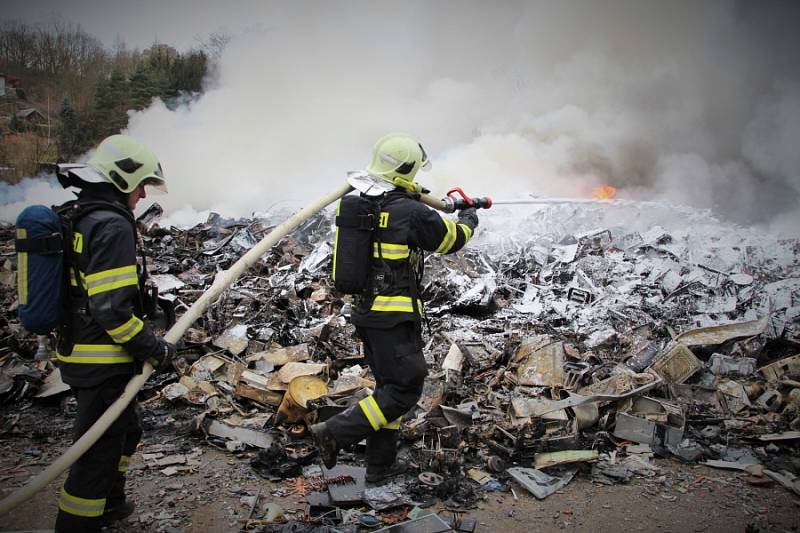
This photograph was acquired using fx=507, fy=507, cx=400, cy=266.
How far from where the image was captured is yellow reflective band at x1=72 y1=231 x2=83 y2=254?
2.35 meters

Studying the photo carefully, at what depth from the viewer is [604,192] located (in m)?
13.1

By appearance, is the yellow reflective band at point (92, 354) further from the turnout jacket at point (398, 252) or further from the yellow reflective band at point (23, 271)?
the turnout jacket at point (398, 252)

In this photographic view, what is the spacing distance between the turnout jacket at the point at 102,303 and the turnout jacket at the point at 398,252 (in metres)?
1.24

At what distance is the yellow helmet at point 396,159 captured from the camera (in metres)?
3.26

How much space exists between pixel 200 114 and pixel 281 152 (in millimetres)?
2545

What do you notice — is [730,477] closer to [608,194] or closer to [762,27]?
[608,194]

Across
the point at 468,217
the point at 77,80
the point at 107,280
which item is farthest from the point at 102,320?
the point at 77,80

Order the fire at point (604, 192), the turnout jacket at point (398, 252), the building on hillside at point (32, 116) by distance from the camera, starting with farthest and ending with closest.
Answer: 1. the fire at point (604, 192)
2. the building on hillside at point (32, 116)
3. the turnout jacket at point (398, 252)

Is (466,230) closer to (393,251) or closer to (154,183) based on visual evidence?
(393,251)

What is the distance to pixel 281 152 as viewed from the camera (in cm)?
1474

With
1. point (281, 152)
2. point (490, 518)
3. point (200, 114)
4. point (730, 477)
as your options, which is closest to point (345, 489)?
point (490, 518)

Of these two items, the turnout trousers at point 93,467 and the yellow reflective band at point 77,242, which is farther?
the turnout trousers at point 93,467

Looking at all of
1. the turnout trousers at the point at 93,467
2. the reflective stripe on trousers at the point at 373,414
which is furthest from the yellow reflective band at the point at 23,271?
the reflective stripe on trousers at the point at 373,414

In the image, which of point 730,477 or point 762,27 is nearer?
point 730,477
